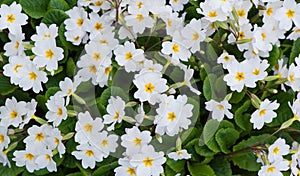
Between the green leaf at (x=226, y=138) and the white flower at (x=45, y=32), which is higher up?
the white flower at (x=45, y=32)

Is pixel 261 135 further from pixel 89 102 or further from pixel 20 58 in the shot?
pixel 20 58

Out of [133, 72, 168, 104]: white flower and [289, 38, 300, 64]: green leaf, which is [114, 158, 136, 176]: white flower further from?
[289, 38, 300, 64]: green leaf

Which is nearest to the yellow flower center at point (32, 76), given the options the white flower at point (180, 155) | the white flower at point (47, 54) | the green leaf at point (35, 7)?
the white flower at point (47, 54)

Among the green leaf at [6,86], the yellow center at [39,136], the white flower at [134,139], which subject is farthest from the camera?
the green leaf at [6,86]

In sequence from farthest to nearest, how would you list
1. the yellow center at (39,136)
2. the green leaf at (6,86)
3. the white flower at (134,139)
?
the green leaf at (6,86), the yellow center at (39,136), the white flower at (134,139)

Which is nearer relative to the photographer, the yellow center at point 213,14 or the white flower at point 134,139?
the white flower at point 134,139

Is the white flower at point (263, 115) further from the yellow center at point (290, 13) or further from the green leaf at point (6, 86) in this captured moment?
the green leaf at point (6, 86)

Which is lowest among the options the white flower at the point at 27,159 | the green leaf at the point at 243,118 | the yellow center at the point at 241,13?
the white flower at the point at 27,159

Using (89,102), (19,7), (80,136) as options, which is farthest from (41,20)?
(80,136)
